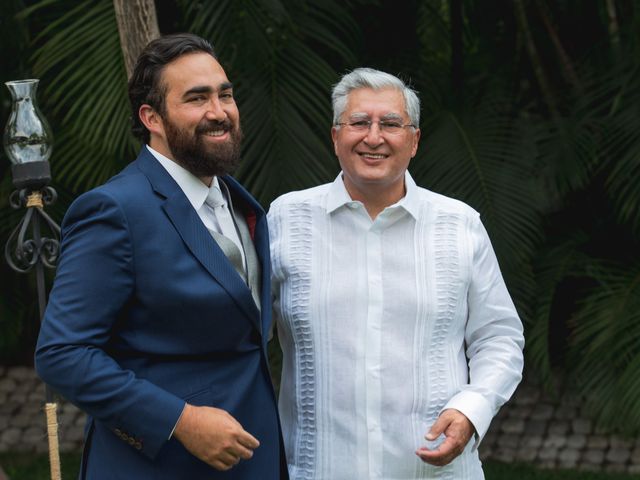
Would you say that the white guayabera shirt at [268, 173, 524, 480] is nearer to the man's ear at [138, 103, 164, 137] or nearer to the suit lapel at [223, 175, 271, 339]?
the suit lapel at [223, 175, 271, 339]

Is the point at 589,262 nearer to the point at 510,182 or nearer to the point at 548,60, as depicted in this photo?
the point at 510,182

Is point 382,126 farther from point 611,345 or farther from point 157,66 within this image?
point 611,345

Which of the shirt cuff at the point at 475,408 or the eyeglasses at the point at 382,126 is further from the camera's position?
the eyeglasses at the point at 382,126

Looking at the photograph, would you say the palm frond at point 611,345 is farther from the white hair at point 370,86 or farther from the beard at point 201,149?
the beard at point 201,149

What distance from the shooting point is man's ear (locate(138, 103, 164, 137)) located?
8.56 feet

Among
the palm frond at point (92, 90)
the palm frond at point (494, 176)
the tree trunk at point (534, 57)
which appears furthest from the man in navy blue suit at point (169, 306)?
the tree trunk at point (534, 57)

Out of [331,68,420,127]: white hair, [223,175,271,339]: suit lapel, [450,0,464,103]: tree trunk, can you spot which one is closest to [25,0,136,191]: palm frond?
[450,0,464,103]: tree trunk

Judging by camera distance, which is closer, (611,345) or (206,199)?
(206,199)

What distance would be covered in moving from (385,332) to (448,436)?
1.02 ft

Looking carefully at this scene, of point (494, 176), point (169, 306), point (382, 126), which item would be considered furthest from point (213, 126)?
point (494, 176)

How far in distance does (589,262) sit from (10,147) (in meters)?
3.47

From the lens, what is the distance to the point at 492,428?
6.82 metres

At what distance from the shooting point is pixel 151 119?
103 inches

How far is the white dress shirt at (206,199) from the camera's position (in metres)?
2.61
